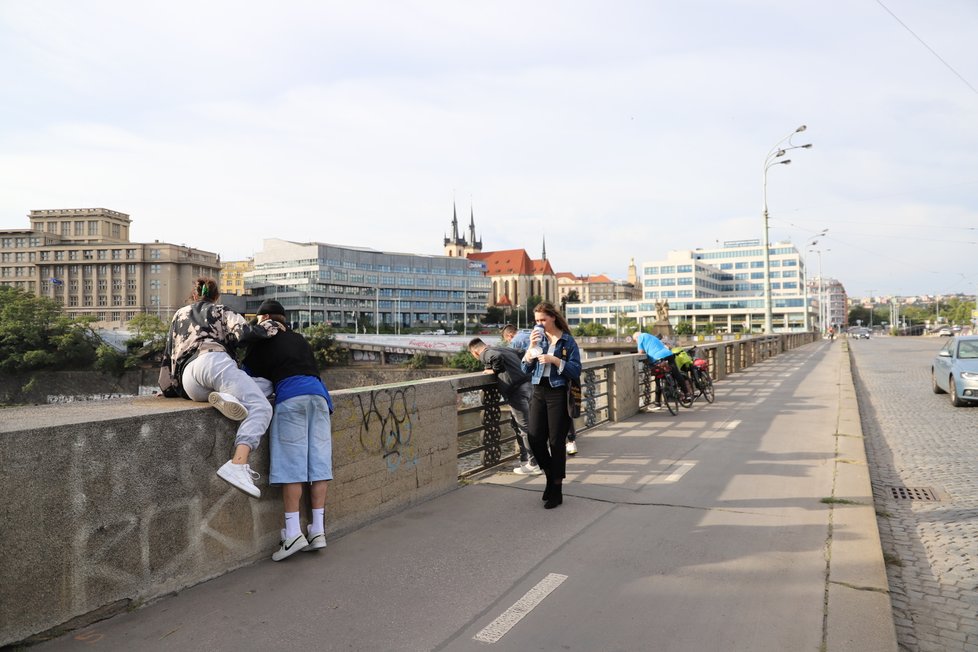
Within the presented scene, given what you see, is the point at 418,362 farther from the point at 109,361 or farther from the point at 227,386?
the point at 227,386

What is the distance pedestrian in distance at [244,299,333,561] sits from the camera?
14.4 feet

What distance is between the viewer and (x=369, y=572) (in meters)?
4.17

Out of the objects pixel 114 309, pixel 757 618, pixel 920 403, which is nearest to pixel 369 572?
pixel 757 618

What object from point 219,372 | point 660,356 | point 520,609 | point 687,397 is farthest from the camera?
point 687,397

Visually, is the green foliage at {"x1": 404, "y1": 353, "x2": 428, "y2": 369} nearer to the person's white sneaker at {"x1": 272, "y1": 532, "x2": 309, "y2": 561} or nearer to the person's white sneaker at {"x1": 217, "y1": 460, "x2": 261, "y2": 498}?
the person's white sneaker at {"x1": 272, "y1": 532, "x2": 309, "y2": 561}

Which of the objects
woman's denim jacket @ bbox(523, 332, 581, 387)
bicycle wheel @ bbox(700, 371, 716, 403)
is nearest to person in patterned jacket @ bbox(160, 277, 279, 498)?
woman's denim jacket @ bbox(523, 332, 581, 387)

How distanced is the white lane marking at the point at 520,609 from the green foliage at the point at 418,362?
80492 mm

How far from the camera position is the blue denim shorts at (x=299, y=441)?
14.4 feet

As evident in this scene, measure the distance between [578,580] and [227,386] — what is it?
93.3 inches

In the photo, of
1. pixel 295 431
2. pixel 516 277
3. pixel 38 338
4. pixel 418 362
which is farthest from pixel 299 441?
pixel 516 277

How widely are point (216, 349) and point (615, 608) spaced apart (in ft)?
9.00

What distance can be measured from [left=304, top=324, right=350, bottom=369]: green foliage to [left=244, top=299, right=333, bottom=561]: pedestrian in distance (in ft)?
271

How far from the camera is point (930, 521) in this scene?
5.88m

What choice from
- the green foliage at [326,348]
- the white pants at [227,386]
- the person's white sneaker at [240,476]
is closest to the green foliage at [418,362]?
the green foliage at [326,348]
